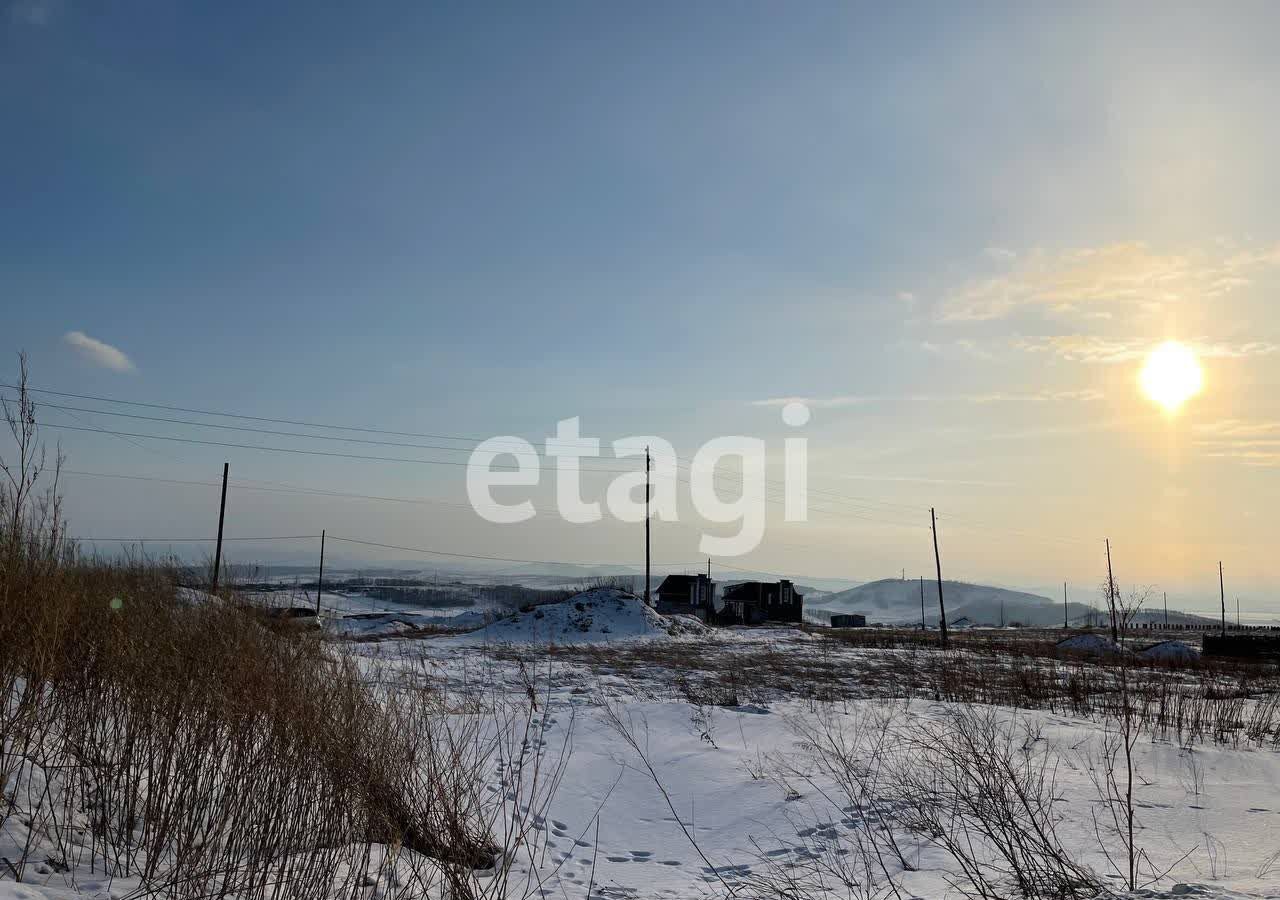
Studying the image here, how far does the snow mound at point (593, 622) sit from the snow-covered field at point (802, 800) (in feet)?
68.2

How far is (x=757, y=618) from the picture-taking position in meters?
64.1

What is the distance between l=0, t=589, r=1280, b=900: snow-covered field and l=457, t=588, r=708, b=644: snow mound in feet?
68.2

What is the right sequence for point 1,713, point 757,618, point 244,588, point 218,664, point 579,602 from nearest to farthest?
1. point 1,713
2. point 218,664
3. point 244,588
4. point 579,602
5. point 757,618

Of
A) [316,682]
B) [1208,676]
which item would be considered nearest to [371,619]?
[1208,676]

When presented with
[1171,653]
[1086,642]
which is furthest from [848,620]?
[1171,653]

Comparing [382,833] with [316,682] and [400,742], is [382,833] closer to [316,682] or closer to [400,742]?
[400,742]

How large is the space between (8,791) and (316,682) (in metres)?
1.99

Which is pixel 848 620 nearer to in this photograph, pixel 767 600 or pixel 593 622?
pixel 767 600

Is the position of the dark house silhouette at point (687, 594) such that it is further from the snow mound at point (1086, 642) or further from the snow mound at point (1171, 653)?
the snow mound at point (1171, 653)

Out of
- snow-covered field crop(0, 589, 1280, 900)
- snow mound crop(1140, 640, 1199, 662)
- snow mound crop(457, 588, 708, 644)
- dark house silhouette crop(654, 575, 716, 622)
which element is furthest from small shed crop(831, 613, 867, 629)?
snow-covered field crop(0, 589, 1280, 900)

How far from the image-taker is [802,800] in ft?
23.7

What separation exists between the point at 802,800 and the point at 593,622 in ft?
98.4

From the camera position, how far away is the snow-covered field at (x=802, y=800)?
4.94 m

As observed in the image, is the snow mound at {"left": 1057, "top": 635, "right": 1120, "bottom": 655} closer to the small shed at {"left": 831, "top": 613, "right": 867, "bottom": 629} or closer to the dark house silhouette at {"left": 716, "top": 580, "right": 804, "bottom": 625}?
the dark house silhouette at {"left": 716, "top": 580, "right": 804, "bottom": 625}
